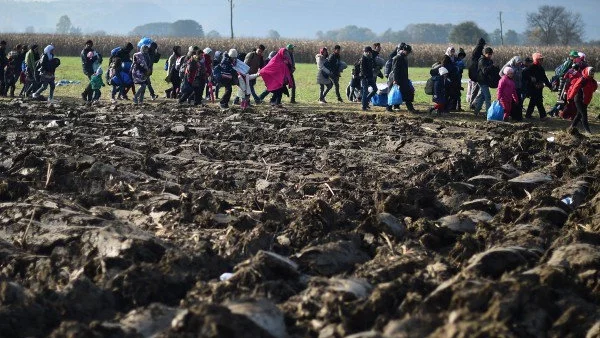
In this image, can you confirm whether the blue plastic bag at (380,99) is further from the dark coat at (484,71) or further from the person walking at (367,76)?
the dark coat at (484,71)

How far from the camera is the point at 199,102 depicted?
20922 millimetres

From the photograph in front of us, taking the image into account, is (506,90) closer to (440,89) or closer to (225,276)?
(440,89)

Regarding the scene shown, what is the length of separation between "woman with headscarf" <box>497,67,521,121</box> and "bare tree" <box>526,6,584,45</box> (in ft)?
379

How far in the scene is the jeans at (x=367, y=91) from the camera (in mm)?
20625

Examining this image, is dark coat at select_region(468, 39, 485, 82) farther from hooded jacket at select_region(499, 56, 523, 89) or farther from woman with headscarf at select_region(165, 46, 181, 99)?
woman with headscarf at select_region(165, 46, 181, 99)

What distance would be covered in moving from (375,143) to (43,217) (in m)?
6.76

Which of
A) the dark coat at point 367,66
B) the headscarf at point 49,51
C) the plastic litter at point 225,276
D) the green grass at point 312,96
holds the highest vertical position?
the headscarf at point 49,51

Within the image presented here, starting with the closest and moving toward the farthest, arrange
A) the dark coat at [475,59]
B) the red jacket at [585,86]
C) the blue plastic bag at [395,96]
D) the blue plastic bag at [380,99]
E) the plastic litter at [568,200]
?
1. the plastic litter at [568,200]
2. the red jacket at [585,86]
3. the blue plastic bag at [395,96]
4. the dark coat at [475,59]
5. the blue plastic bag at [380,99]

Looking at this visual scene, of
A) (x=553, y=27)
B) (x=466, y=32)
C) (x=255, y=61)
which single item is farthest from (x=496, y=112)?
(x=553, y=27)

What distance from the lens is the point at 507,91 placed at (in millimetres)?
18297

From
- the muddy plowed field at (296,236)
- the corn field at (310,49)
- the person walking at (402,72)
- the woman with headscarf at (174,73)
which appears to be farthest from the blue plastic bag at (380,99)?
the corn field at (310,49)

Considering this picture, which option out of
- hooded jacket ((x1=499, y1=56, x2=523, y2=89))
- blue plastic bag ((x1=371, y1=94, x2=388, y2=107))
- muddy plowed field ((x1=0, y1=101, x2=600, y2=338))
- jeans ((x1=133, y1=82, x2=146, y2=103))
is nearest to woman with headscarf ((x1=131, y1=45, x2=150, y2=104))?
jeans ((x1=133, y1=82, x2=146, y2=103))

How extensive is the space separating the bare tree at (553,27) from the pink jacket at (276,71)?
115 meters

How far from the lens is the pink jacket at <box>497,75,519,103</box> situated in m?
18.3
